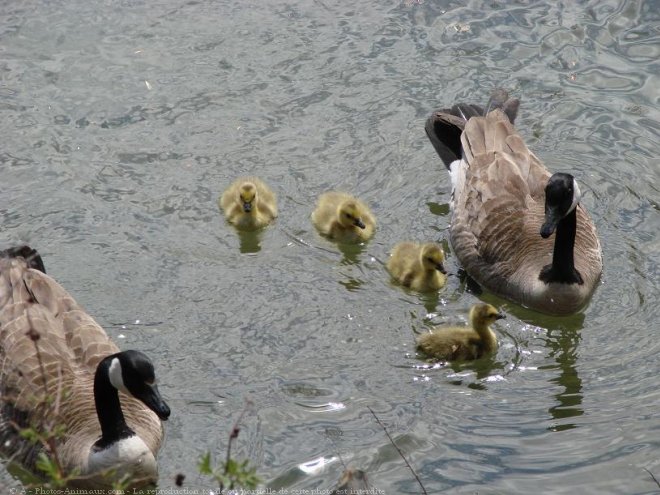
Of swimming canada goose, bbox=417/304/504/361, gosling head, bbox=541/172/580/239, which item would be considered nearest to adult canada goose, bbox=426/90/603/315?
gosling head, bbox=541/172/580/239

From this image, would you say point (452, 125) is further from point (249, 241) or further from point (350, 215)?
point (249, 241)

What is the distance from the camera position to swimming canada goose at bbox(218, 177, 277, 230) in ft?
28.1

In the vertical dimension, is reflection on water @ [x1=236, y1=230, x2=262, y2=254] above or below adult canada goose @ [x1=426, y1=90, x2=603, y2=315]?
below

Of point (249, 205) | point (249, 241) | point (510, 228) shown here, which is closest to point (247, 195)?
point (249, 205)

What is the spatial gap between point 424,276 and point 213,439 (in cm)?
212

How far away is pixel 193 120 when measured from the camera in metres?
9.91

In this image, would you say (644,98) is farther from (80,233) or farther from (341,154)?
(80,233)

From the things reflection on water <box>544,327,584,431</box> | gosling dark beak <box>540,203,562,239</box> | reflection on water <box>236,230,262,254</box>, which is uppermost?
gosling dark beak <box>540,203,562,239</box>

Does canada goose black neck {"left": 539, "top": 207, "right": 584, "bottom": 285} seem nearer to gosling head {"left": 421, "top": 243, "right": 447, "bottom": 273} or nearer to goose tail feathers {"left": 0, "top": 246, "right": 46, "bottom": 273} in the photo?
gosling head {"left": 421, "top": 243, "right": 447, "bottom": 273}

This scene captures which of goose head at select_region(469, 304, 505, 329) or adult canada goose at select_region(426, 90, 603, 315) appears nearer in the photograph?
goose head at select_region(469, 304, 505, 329)

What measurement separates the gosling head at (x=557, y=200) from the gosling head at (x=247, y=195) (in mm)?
2116

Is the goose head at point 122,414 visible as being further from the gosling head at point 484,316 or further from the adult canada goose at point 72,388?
the gosling head at point 484,316

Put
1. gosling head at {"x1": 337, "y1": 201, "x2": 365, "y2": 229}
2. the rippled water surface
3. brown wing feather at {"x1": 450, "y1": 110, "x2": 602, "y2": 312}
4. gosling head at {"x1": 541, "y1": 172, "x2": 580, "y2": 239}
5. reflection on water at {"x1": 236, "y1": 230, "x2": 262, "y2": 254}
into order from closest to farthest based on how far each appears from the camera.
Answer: the rippled water surface, gosling head at {"x1": 541, "y1": 172, "x2": 580, "y2": 239}, brown wing feather at {"x1": 450, "y1": 110, "x2": 602, "y2": 312}, gosling head at {"x1": 337, "y1": 201, "x2": 365, "y2": 229}, reflection on water at {"x1": 236, "y1": 230, "x2": 262, "y2": 254}

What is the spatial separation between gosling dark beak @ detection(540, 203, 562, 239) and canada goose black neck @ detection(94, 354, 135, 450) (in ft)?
10.2
